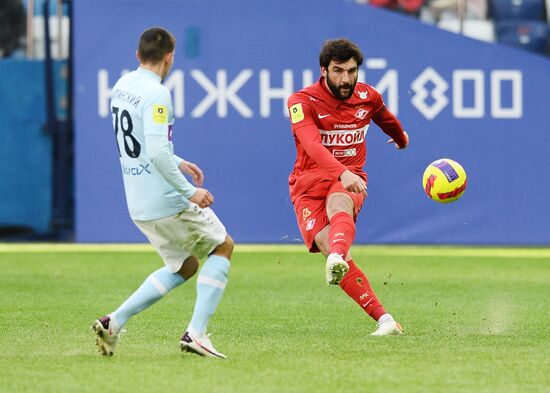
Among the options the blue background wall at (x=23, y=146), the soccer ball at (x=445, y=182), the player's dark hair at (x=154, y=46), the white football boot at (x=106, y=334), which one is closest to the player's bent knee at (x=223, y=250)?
the white football boot at (x=106, y=334)

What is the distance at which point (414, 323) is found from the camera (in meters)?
9.82

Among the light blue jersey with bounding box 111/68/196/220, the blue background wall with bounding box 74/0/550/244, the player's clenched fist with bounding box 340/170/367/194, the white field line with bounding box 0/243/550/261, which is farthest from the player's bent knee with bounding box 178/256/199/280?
the blue background wall with bounding box 74/0/550/244

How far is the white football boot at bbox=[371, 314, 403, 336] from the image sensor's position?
9.03 meters

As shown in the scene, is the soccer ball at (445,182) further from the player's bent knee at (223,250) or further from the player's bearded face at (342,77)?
the player's bent knee at (223,250)

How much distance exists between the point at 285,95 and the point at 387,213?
1.82 metres

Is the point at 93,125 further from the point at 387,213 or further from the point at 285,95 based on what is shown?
the point at 387,213

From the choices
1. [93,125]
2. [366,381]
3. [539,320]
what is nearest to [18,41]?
[93,125]

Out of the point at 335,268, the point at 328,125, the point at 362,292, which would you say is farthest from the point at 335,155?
the point at 335,268

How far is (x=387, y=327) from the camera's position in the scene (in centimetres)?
905

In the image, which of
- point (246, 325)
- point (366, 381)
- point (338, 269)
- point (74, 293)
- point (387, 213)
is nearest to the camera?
point (366, 381)

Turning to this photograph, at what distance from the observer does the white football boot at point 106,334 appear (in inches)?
306

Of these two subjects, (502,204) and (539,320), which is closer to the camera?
(539,320)

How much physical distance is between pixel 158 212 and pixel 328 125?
6.91ft

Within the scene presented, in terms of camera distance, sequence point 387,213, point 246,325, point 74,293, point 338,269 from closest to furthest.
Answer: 1. point 338,269
2. point 246,325
3. point 74,293
4. point 387,213
